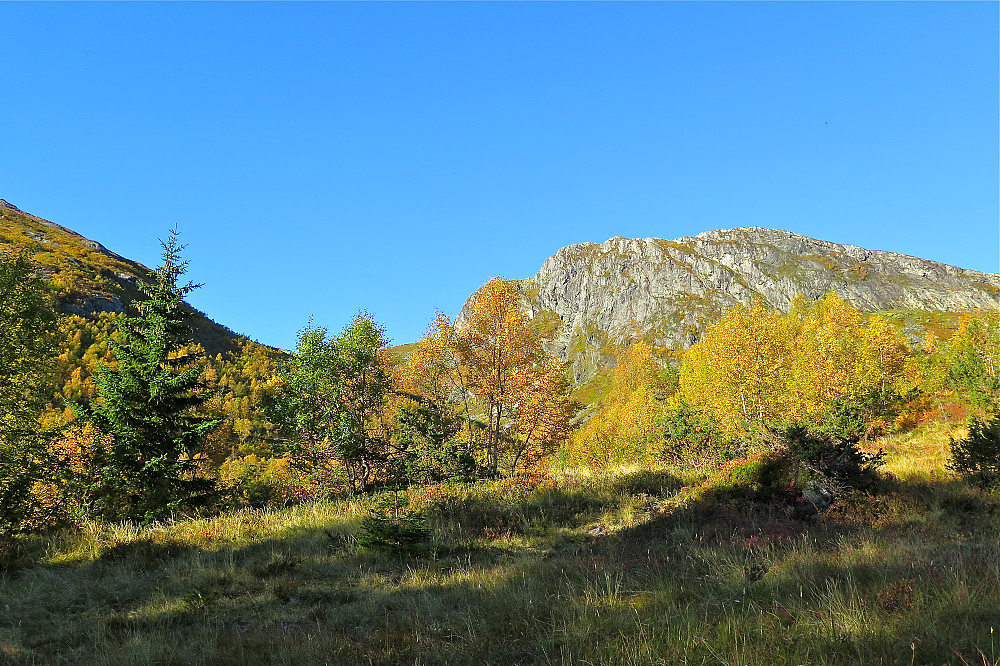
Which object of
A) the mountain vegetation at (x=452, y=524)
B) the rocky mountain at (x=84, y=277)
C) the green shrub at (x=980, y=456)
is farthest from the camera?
the rocky mountain at (x=84, y=277)

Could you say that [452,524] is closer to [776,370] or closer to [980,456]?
[980,456]

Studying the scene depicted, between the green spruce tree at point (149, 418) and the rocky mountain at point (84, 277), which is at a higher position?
the rocky mountain at point (84, 277)

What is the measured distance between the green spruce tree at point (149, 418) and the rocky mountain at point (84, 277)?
131 feet

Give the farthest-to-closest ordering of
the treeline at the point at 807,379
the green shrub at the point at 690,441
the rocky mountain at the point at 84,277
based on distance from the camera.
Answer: the rocky mountain at the point at 84,277, the treeline at the point at 807,379, the green shrub at the point at 690,441

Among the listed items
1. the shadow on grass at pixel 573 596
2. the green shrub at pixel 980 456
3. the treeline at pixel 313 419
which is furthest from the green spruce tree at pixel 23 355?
the green shrub at pixel 980 456

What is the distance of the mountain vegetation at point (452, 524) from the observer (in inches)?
169

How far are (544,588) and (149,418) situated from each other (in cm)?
1521

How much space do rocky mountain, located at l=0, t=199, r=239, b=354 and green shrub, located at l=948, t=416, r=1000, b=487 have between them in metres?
59.0

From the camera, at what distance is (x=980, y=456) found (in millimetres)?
11938

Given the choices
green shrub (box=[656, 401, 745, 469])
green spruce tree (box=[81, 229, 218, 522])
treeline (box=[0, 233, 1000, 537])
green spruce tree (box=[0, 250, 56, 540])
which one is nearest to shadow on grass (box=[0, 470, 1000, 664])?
treeline (box=[0, 233, 1000, 537])

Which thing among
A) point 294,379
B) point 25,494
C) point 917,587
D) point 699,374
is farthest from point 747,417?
point 25,494

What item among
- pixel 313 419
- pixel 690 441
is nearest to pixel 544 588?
pixel 690 441

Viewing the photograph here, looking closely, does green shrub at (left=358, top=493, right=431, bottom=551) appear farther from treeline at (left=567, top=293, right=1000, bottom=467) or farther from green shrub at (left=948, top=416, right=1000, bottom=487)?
green shrub at (left=948, top=416, right=1000, bottom=487)

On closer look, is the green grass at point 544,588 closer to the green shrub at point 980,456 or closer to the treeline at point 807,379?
the green shrub at point 980,456
